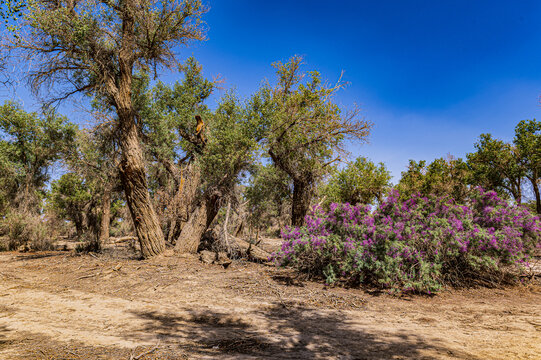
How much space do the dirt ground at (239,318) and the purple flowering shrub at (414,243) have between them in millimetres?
533

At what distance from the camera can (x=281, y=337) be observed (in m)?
3.53

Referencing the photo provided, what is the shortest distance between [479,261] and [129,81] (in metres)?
11.6

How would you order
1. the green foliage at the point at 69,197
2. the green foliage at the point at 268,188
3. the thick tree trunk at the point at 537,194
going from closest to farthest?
the green foliage at the point at 268,188
the thick tree trunk at the point at 537,194
the green foliage at the point at 69,197

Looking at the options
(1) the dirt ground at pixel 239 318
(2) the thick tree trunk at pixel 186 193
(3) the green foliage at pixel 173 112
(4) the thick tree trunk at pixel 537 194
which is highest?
(3) the green foliage at pixel 173 112

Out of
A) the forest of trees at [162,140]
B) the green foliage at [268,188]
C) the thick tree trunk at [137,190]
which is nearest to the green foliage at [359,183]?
the forest of trees at [162,140]

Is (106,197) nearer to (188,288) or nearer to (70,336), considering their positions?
(188,288)

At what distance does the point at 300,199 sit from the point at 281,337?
353 inches

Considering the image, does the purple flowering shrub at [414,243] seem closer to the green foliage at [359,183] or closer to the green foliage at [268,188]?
the green foliage at [268,188]

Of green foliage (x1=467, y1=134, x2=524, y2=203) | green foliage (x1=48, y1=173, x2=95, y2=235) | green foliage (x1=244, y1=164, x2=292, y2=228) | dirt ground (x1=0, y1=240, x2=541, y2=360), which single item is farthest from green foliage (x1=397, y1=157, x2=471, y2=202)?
green foliage (x1=48, y1=173, x2=95, y2=235)

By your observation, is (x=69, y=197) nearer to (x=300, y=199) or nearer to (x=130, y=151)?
(x=130, y=151)

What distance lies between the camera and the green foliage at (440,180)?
2164cm

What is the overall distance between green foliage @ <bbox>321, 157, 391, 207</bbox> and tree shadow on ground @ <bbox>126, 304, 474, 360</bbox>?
14.5m

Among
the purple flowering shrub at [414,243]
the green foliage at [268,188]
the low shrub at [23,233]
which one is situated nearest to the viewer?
the purple flowering shrub at [414,243]

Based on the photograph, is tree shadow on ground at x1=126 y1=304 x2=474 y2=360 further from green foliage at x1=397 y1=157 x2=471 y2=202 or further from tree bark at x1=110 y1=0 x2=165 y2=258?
green foliage at x1=397 y1=157 x2=471 y2=202
